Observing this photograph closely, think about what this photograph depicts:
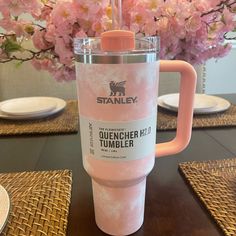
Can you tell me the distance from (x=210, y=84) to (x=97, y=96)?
2450 millimetres

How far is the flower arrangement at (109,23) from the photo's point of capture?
60 centimetres

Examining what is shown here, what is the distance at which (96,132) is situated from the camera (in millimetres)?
379

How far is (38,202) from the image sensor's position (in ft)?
1.58

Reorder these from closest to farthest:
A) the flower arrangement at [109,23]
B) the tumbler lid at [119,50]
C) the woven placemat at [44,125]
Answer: the tumbler lid at [119,50] → the flower arrangement at [109,23] → the woven placemat at [44,125]

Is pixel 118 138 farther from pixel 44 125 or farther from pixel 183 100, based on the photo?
pixel 44 125

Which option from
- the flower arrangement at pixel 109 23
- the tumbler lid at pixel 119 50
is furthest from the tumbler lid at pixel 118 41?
the flower arrangement at pixel 109 23

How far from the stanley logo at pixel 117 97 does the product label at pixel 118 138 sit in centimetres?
3

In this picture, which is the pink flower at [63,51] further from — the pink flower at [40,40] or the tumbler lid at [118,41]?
the tumbler lid at [118,41]

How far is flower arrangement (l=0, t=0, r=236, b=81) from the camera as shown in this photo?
0.60 m

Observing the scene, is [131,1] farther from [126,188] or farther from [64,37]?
[126,188]

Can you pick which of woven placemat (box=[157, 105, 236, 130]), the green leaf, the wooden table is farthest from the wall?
the green leaf

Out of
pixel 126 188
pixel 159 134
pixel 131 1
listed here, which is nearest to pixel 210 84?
pixel 159 134

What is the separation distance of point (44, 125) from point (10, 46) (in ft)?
Answer: 1.00

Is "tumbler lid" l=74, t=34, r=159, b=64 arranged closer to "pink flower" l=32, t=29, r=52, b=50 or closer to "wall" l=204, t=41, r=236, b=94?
"pink flower" l=32, t=29, r=52, b=50
